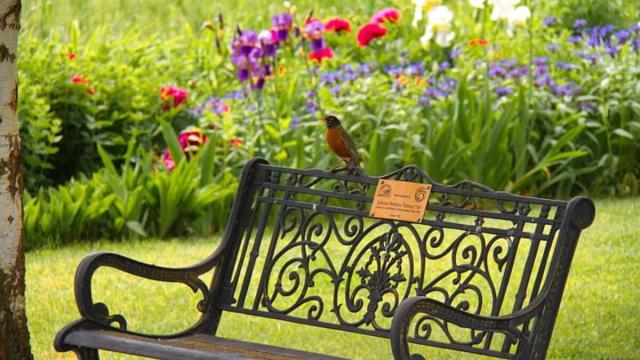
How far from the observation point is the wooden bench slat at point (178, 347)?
3705 millimetres

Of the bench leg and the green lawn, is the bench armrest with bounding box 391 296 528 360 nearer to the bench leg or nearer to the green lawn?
the bench leg

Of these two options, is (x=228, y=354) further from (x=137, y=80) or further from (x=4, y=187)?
(x=137, y=80)

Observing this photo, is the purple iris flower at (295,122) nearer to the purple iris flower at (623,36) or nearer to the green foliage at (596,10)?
the purple iris flower at (623,36)

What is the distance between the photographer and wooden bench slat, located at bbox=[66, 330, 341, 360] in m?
3.71

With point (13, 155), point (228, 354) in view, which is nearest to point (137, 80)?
point (13, 155)

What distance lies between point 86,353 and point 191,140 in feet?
13.2

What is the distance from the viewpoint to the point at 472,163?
7.90 meters

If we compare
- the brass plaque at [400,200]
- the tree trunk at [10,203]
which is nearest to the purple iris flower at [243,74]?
the tree trunk at [10,203]

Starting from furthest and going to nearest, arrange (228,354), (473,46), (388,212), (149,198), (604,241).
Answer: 1. (473,46)
2. (149,198)
3. (604,241)
4. (388,212)
5. (228,354)

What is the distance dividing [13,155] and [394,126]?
3859mm

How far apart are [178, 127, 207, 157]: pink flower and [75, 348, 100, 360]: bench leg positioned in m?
3.88

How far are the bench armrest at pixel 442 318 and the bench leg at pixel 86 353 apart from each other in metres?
1.10

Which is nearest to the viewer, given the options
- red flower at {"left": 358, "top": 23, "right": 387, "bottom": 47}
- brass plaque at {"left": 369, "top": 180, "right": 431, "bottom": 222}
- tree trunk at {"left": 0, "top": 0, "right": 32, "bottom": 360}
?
brass plaque at {"left": 369, "top": 180, "right": 431, "bottom": 222}

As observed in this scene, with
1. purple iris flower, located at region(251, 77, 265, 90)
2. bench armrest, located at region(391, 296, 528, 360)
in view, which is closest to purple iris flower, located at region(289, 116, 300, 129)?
purple iris flower, located at region(251, 77, 265, 90)
